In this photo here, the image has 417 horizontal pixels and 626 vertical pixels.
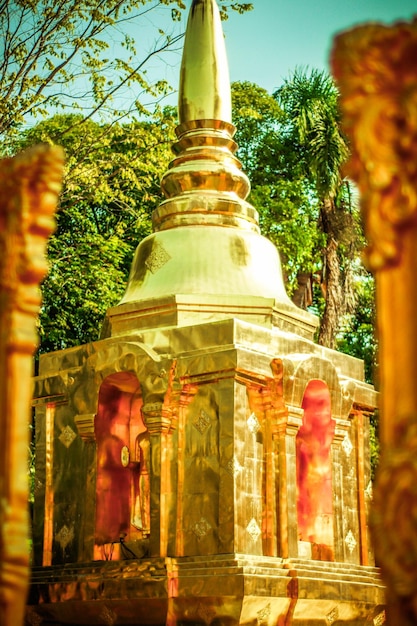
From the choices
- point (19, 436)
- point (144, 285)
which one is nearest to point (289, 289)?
point (144, 285)

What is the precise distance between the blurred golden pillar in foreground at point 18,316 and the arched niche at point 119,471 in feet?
19.5

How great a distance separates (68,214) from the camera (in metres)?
23.4

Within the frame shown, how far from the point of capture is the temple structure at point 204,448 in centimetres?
888

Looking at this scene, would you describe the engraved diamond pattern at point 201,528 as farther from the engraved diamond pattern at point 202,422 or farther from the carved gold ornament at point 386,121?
the carved gold ornament at point 386,121

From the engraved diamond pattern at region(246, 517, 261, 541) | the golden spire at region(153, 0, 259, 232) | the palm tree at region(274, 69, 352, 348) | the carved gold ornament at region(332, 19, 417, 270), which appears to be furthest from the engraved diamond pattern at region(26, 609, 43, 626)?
the palm tree at region(274, 69, 352, 348)

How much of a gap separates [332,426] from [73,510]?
2.74 meters

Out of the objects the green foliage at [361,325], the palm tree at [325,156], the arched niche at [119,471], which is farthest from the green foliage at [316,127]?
the arched niche at [119,471]

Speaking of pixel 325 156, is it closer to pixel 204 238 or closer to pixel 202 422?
pixel 204 238

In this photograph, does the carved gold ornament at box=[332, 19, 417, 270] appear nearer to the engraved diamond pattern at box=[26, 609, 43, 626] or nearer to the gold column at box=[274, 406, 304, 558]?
the gold column at box=[274, 406, 304, 558]

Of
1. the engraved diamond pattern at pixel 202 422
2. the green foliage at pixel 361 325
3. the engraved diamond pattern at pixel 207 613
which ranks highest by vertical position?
the green foliage at pixel 361 325

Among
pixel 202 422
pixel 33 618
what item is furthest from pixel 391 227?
pixel 33 618

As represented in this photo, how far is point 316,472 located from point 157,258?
287 centimetres

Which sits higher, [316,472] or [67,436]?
[67,436]

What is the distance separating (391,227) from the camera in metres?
3.32
